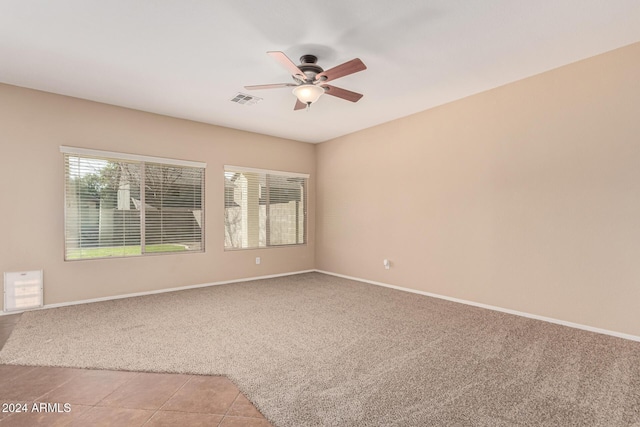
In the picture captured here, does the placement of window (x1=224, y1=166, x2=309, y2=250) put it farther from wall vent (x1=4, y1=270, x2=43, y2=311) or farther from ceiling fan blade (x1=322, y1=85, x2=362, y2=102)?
ceiling fan blade (x1=322, y1=85, x2=362, y2=102)

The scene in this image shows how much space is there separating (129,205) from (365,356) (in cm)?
393

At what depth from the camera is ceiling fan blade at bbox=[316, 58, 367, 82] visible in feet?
8.78

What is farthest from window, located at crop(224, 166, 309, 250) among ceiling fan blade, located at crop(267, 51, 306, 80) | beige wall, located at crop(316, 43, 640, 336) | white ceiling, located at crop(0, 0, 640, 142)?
ceiling fan blade, located at crop(267, 51, 306, 80)

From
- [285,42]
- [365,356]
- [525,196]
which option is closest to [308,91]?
[285,42]

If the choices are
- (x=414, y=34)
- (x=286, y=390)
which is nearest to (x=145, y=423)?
(x=286, y=390)

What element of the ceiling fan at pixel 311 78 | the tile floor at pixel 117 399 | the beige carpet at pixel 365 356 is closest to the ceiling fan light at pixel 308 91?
the ceiling fan at pixel 311 78

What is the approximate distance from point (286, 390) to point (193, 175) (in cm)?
402

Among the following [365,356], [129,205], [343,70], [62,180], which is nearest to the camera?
[365,356]

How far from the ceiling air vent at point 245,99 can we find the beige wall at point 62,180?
4.32ft

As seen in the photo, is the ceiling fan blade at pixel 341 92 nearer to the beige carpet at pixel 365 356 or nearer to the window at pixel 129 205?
the beige carpet at pixel 365 356

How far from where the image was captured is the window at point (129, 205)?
427cm

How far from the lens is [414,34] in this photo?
110 inches

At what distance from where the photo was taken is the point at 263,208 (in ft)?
20.0

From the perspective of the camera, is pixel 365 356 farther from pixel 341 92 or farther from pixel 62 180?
pixel 62 180
